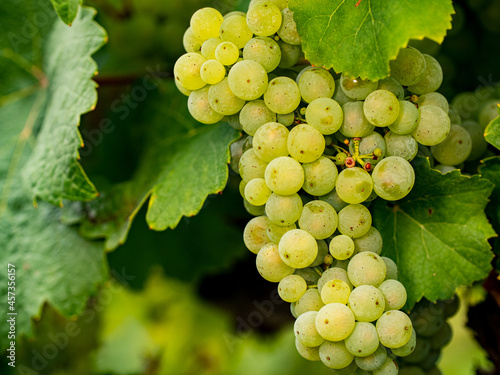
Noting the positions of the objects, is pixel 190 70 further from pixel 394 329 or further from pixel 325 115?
pixel 394 329

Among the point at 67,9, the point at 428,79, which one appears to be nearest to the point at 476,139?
the point at 428,79

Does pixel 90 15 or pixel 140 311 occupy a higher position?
pixel 90 15

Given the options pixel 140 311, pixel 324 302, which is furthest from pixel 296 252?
pixel 140 311

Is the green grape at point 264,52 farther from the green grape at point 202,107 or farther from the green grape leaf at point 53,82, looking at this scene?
the green grape leaf at point 53,82

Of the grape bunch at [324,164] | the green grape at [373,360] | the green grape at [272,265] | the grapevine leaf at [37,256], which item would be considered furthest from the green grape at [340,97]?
the grapevine leaf at [37,256]

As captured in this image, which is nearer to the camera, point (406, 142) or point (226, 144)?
point (406, 142)

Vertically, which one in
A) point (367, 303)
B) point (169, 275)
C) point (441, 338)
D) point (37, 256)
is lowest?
point (169, 275)

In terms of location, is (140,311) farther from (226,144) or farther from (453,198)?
(453,198)
